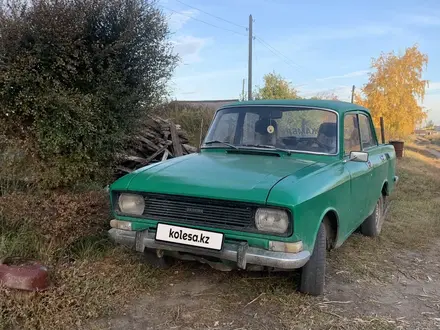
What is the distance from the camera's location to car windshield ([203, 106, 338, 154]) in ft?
13.8

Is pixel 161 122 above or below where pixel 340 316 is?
above

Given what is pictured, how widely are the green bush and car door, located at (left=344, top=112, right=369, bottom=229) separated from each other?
315cm

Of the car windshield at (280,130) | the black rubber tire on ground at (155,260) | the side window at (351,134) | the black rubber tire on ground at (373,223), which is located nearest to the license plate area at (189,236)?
the black rubber tire on ground at (155,260)

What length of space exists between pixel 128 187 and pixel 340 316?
2.04 metres

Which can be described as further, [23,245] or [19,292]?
[23,245]

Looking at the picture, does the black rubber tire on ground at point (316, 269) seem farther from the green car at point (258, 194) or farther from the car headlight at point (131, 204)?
the car headlight at point (131, 204)

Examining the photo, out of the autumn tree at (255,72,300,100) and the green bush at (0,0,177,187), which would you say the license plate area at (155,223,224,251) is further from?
the autumn tree at (255,72,300,100)

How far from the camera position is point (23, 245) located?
402 centimetres

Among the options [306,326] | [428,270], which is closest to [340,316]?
[306,326]

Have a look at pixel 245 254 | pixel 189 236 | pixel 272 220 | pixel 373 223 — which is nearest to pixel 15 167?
pixel 189 236

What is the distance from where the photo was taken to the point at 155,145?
30.4ft

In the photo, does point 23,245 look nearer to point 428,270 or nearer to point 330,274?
point 330,274

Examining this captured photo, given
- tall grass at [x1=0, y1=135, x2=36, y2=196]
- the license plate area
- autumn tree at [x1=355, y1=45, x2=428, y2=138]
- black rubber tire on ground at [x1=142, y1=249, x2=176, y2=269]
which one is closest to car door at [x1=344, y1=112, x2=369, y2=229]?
the license plate area

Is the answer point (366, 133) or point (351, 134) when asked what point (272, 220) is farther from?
point (366, 133)
